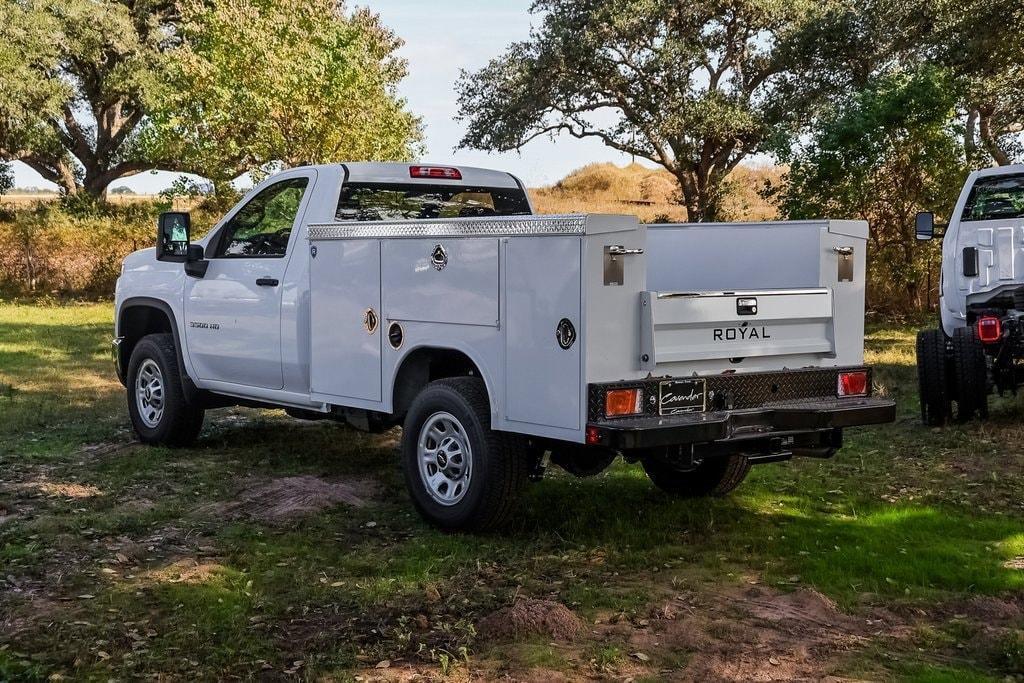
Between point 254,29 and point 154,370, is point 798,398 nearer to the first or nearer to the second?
point 154,370

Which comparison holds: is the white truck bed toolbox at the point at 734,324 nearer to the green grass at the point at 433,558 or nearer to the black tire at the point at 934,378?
the green grass at the point at 433,558

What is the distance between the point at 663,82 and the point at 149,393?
65.4ft

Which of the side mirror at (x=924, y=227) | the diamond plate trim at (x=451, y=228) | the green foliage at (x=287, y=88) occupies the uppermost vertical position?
the green foliage at (x=287, y=88)

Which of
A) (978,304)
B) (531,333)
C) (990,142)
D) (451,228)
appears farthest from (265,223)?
(990,142)

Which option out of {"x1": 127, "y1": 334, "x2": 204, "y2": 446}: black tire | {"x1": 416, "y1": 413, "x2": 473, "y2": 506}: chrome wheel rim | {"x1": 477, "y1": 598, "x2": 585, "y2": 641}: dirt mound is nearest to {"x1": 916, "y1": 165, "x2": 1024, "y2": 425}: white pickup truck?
{"x1": 416, "y1": 413, "x2": 473, "y2": 506}: chrome wheel rim

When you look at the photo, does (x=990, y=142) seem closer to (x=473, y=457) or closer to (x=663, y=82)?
(x=663, y=82)

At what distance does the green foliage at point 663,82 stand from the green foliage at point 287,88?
4893 mm

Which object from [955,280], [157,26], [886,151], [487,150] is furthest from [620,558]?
[157,26]

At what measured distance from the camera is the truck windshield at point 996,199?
1038 cm

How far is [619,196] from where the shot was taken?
38625 mm

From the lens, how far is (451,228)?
6176 mm

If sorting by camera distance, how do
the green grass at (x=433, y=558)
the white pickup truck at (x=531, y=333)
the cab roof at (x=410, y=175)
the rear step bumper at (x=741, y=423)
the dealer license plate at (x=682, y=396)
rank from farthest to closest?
the cab roof at (x=410, y=175), the dealer license plate at (x=682, y=396), the white pickup truck at (x=531, y=333), the rear step bumper at (x=741, y=423), the green grass at (x=433, y=558)

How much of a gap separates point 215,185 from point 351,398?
18771 mm

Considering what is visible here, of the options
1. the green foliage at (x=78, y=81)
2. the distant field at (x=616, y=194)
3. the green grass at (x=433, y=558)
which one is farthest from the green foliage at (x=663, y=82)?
the green grass at (x=433, y=558)
